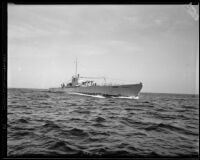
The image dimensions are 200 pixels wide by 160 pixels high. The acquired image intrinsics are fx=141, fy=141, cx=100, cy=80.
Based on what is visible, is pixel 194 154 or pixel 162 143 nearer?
pixel 194 154

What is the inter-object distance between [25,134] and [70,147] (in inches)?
85.0

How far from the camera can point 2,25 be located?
2.30 m

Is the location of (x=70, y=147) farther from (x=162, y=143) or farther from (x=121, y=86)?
(x=121, y=86)

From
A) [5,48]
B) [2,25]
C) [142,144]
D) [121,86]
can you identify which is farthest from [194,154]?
[121,86]

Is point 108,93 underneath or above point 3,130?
underneath

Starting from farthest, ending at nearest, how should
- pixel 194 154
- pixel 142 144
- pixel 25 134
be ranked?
pixel 25 134
pixel 142 144
pixel 194 154

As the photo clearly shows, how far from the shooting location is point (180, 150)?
416cm

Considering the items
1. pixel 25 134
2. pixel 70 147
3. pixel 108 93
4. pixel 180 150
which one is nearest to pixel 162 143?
pixel 180 150

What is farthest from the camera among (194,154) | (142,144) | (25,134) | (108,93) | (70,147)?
(108,93)

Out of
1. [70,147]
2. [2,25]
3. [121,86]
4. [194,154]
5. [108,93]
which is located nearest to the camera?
[2,25]
